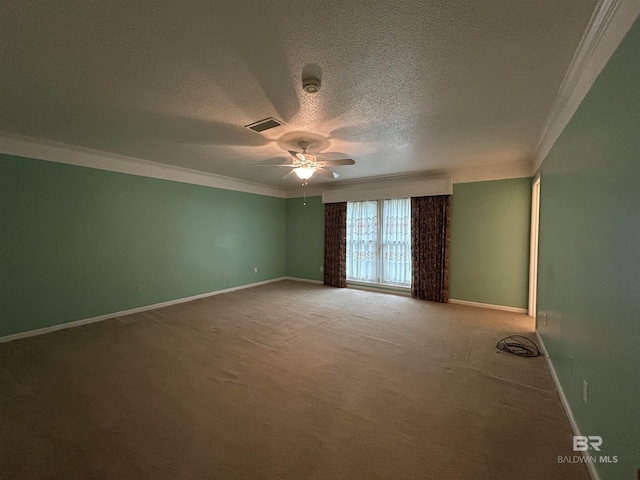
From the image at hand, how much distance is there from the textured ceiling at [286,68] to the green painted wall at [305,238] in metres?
3.41

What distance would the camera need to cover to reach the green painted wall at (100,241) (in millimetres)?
3074

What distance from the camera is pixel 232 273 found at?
5.65 metres

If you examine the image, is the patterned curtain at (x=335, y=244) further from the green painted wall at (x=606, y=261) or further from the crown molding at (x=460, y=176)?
the green painted wall at (x=606, y=261)

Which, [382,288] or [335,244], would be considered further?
[335,244]

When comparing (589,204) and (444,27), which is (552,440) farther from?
(444,27)

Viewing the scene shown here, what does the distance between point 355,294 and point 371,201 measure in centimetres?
209

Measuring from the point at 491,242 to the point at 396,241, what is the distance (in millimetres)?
1680

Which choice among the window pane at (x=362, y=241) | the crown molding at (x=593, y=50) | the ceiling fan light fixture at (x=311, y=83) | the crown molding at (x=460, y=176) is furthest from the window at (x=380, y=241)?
the ceiling fan light fixture at (x=311, y=83)

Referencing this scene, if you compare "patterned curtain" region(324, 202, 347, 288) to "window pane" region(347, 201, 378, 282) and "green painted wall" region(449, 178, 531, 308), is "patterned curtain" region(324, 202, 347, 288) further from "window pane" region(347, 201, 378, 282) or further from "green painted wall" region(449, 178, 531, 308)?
"green painted wall" region(449, 178, 531, 308)

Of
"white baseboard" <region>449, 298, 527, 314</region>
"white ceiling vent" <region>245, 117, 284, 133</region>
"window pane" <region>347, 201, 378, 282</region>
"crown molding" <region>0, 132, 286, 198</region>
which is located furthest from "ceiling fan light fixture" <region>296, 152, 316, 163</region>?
"white baseboard" <region>449, 298, 527, 314</region>

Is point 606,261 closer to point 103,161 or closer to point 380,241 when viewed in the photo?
point 380,241

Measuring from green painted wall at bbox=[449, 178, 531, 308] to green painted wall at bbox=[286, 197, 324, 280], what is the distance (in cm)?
301

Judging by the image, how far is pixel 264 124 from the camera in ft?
8.21

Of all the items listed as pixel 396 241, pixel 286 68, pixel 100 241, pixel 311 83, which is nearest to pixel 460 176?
pixel 396 241
